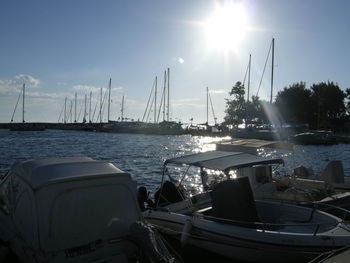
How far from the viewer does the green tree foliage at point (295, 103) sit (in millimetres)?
86125

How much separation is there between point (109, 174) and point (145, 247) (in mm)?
1449

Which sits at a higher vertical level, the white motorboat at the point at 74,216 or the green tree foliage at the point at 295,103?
the green tree foliage at the point at 295,103

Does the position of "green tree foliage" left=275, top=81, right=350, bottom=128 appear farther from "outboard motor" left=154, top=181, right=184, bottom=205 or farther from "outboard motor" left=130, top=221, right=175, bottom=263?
"outboard motor" left=130, top=221, right=175, bottom=263

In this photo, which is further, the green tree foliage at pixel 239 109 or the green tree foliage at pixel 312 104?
the green tree foliage at pixel 239 109

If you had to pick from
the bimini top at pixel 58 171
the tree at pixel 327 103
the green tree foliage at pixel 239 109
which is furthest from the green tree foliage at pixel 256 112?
the bimini top at pixel 58 171

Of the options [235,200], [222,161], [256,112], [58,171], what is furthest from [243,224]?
[256,112]

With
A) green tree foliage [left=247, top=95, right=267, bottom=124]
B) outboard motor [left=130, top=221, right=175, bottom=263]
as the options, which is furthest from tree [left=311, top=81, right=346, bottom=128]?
outboard motor [left=130, top=221, right=175, bottom=263]

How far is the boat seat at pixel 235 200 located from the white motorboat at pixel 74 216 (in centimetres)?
274

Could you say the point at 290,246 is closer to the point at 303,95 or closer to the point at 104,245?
the point at 104,245

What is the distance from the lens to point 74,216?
615 cm

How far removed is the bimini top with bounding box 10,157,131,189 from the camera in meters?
6.28

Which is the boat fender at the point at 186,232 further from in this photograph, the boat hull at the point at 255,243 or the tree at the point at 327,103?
the tree at the point at 327,103

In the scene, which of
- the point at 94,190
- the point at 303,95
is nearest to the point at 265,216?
the point at 94,190

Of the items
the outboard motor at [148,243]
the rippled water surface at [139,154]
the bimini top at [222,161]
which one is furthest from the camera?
the rippled water surface at [139,154]
